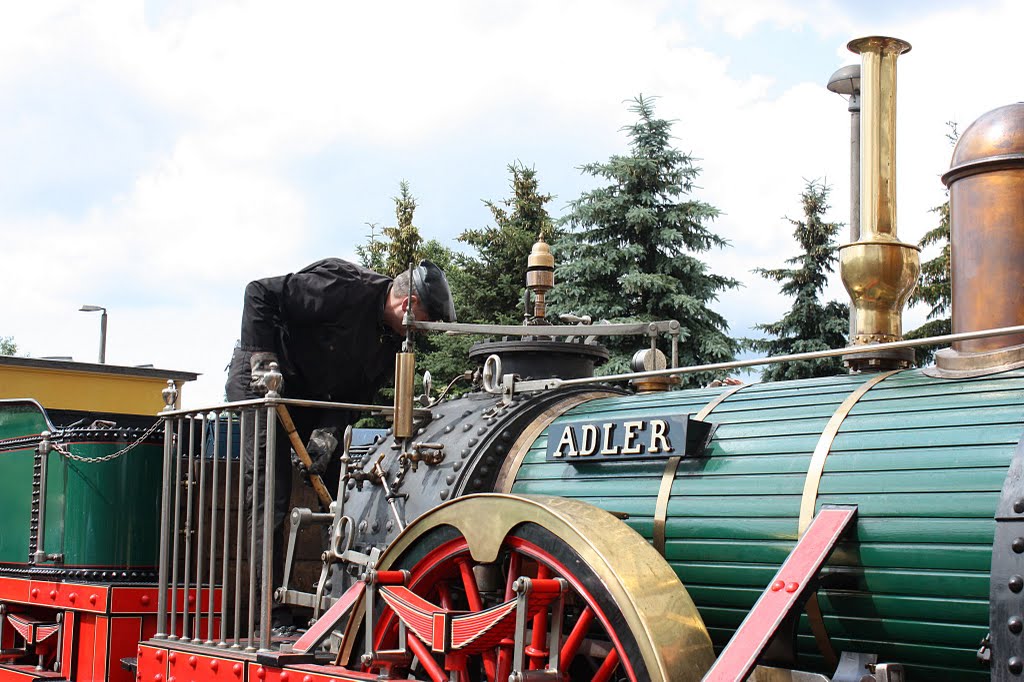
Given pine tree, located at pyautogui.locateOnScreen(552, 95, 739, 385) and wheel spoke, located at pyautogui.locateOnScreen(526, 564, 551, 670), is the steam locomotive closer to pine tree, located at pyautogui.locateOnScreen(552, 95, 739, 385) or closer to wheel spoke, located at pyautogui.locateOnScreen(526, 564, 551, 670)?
→ wheel spoke, located at pyautogui.locateOnScreen(526, 564, 551, 670)

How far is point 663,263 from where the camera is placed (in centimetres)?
1783

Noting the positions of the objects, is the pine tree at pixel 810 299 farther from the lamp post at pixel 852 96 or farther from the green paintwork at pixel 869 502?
the green paintwork at pixel 869 502

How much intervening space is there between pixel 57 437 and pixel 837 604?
180 inches

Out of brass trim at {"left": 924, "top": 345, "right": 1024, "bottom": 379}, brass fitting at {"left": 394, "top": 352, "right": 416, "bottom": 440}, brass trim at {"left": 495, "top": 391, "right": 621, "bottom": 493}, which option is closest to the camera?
brass trim at {"left": 924, "top": 345, "right": 1024, "bottom": 379}

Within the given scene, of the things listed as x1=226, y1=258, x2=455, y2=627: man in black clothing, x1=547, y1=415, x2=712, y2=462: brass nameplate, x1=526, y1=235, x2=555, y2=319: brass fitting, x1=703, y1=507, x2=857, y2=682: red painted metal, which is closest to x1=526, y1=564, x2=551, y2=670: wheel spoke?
x1=547, y1=415, x2=712, y2=462: brass nameplate

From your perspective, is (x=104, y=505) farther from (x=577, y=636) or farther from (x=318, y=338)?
(x=577, y=636)

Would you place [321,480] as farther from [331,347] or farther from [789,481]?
[789,481]

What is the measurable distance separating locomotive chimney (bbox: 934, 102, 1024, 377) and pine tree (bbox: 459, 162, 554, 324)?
1886 centimetres

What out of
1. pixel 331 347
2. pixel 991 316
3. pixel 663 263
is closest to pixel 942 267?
pixel 663 263

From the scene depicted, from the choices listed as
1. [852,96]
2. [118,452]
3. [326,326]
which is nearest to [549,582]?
[326,326]

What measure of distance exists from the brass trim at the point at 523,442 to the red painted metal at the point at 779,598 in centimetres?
137

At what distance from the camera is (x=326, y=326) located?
6215 mm

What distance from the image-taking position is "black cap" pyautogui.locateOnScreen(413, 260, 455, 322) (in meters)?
5.76

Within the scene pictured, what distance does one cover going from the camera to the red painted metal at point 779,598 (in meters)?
3.04
